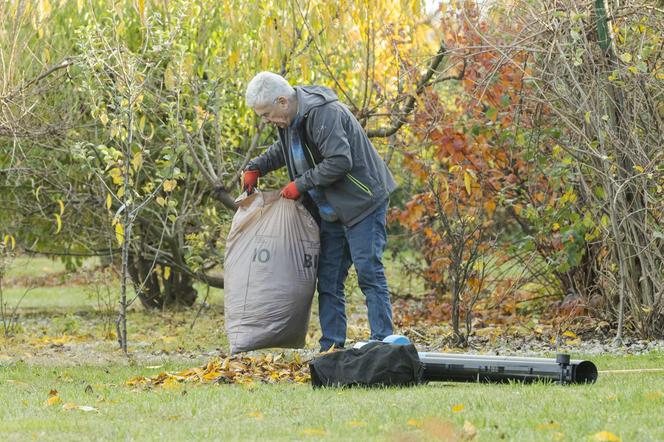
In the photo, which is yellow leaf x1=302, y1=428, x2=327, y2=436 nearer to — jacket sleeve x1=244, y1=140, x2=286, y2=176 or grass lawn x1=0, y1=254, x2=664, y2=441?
grass lawn x1=0, y1=254, x2=664, y2=441

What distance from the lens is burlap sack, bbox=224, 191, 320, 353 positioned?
6.08 meters

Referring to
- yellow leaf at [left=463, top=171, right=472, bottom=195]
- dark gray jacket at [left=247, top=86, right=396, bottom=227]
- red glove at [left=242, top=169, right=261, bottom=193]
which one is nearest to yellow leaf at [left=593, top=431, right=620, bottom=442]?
dark gray jacket at [left=247, top=86, right=396, bottom=227]

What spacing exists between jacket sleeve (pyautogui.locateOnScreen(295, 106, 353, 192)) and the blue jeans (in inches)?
12.8

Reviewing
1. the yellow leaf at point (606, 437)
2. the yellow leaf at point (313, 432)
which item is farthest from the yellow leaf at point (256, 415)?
the yellow leaf at point (606, 437)

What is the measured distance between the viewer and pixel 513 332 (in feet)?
26.6

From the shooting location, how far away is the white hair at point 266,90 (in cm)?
575

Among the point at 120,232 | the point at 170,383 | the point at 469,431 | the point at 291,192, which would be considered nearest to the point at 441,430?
the point at 469,431

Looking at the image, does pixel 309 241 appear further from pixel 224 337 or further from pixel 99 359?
Result: pixel 224 337

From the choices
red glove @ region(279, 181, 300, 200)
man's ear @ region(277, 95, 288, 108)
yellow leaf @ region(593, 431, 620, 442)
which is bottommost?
yellow leaf @ region(593, 431, 620, 442)

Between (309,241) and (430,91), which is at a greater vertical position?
(430,91)

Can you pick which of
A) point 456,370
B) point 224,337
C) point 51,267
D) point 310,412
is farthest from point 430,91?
point 51,267

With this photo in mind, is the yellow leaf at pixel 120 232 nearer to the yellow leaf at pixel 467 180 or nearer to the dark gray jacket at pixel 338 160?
the dark gray jacket at pixel 338 160

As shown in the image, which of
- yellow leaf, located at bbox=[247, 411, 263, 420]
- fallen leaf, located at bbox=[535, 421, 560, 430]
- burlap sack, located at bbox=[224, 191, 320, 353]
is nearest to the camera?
fallen leaf, located at bbox=[535, 421, 560, 430]

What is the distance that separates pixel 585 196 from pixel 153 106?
358cm
